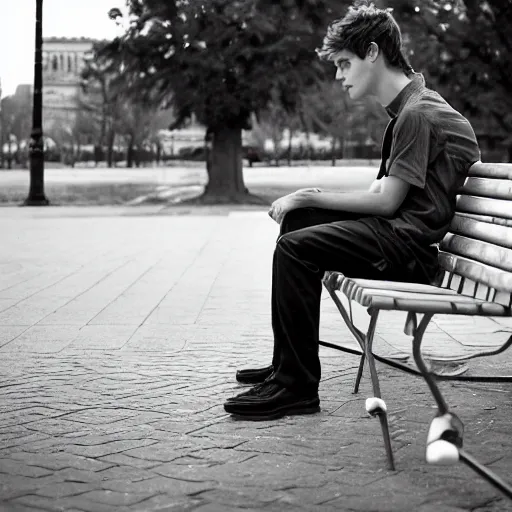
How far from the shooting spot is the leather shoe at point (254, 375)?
4.90 m

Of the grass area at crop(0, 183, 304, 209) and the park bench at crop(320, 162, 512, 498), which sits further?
the grass area at crop(0, 183, 304, 209)

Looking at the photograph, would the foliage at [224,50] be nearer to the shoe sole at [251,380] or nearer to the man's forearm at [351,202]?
the shoe sole at [251,380]

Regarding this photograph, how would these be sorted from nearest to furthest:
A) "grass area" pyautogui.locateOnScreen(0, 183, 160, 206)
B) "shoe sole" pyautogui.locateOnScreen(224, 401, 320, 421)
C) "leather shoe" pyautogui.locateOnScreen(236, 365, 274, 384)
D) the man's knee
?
"shoe sole" pyautogui.locateOnScreen(224, 401, 320, 421) → the man's knee → "leather shoe" pyautogui.locateOnScreen(236, 365, 274, 384) → "grass area" pyautogui.locateOnScreen(0, 183, 160, 206)

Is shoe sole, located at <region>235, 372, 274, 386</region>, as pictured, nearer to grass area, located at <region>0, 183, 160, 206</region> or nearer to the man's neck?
the man's neck

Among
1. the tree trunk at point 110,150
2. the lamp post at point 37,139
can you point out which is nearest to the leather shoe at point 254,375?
the lamp post at point 37,139

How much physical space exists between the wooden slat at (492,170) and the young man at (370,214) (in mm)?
51

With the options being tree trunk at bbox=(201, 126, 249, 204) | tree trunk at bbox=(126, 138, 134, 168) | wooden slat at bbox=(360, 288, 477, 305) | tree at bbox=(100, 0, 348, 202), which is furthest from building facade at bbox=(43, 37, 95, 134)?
wooden slat at bbox=(360, 288, 477, 305)

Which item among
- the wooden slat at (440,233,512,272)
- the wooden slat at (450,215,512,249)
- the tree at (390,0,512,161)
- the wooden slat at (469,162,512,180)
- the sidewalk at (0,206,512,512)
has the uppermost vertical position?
the tree at (390,0,512,161)

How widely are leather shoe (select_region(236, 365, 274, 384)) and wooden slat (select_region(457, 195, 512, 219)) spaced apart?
3.72 feet

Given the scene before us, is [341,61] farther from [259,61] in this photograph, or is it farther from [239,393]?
[259,61]

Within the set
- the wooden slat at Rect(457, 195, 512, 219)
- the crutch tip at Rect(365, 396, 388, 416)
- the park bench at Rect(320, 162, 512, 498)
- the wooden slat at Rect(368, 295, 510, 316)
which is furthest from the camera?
the wooden slat at Rect(457, 195, 512, 219)

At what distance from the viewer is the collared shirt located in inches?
160

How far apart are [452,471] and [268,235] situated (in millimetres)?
11214

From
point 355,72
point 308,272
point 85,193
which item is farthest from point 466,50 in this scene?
point 308,272
